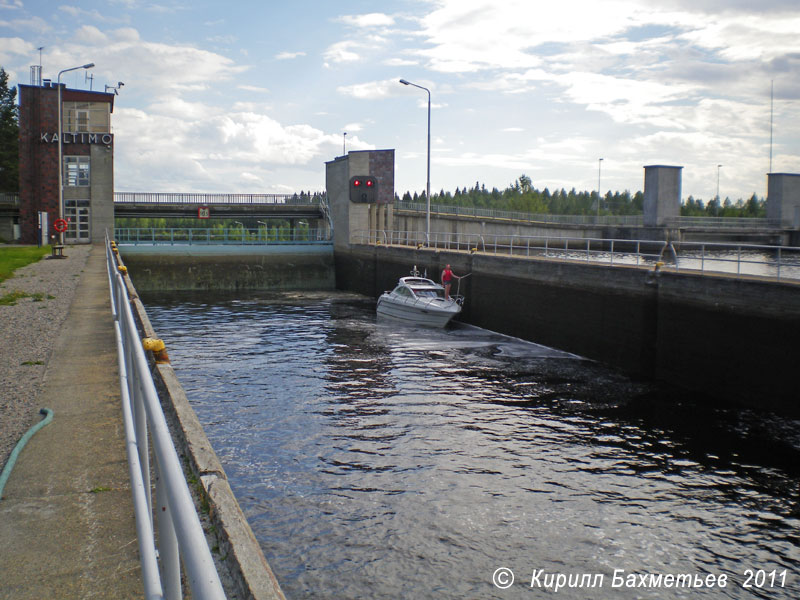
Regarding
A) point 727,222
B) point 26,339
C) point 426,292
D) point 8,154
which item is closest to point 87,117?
point 8,154

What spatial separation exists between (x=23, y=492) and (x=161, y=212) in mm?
52717

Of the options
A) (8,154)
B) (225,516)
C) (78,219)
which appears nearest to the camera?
Answer: (225,516)

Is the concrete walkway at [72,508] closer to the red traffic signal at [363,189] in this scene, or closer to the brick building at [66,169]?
the red traffic signal at [363,189]

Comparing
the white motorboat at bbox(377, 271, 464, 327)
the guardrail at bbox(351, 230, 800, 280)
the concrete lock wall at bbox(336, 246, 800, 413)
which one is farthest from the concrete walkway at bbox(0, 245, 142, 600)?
the guardrail at bbox(351, 230, 800, 280)

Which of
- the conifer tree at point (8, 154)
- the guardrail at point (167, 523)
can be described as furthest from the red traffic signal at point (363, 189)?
the conifer tree at point (8, 154)

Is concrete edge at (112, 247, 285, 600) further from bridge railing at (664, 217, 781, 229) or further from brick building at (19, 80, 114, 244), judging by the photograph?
bridge railing at (664, 217, 781, 229)

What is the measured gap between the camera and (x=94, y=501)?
545 centimetres

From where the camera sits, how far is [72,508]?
5.32 m

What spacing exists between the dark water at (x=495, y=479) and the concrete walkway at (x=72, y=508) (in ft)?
10.5

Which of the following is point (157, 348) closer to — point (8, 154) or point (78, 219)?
point (78, 219)

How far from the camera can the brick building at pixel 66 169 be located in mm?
54250

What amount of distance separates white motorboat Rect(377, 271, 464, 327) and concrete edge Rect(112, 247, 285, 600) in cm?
2305

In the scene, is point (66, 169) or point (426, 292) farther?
point (66, 169)

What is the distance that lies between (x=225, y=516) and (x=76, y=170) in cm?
5603
